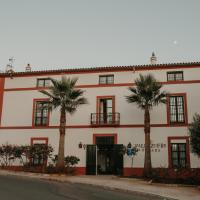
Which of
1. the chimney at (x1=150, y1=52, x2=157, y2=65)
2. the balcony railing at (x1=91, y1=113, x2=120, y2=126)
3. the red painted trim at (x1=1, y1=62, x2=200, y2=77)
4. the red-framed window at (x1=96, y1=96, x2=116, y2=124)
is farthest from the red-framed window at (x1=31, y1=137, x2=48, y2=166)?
the chimney at (x1=150, y1=52, x2=157, y2=65)

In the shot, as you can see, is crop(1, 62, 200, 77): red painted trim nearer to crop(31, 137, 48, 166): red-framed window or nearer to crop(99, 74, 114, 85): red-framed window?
crop(99, 74, 114, 85): red-framed window

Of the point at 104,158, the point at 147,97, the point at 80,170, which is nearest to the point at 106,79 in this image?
the point at 147,97

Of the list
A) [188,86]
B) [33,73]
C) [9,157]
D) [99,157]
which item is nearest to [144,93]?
[188,86]

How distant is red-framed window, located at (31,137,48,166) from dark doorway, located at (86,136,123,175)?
156 inches

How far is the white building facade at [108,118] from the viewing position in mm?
25266

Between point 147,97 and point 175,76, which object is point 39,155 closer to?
point 147,97

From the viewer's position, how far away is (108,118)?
2672 centimetres

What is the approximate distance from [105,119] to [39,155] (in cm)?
648

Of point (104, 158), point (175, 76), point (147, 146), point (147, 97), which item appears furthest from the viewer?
point (104, 158)

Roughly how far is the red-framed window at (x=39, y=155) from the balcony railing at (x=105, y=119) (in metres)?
4.76

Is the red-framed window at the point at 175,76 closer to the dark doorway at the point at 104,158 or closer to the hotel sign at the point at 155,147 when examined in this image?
the hotel sign at the point at 155,147

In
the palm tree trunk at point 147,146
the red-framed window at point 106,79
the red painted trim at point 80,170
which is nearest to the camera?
the palm tree trunk at point 147,146

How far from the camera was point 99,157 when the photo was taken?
92.7 ft

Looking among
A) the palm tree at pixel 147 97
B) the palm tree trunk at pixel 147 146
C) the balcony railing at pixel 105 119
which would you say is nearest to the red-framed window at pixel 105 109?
the balcony railing at pixel 105 119
